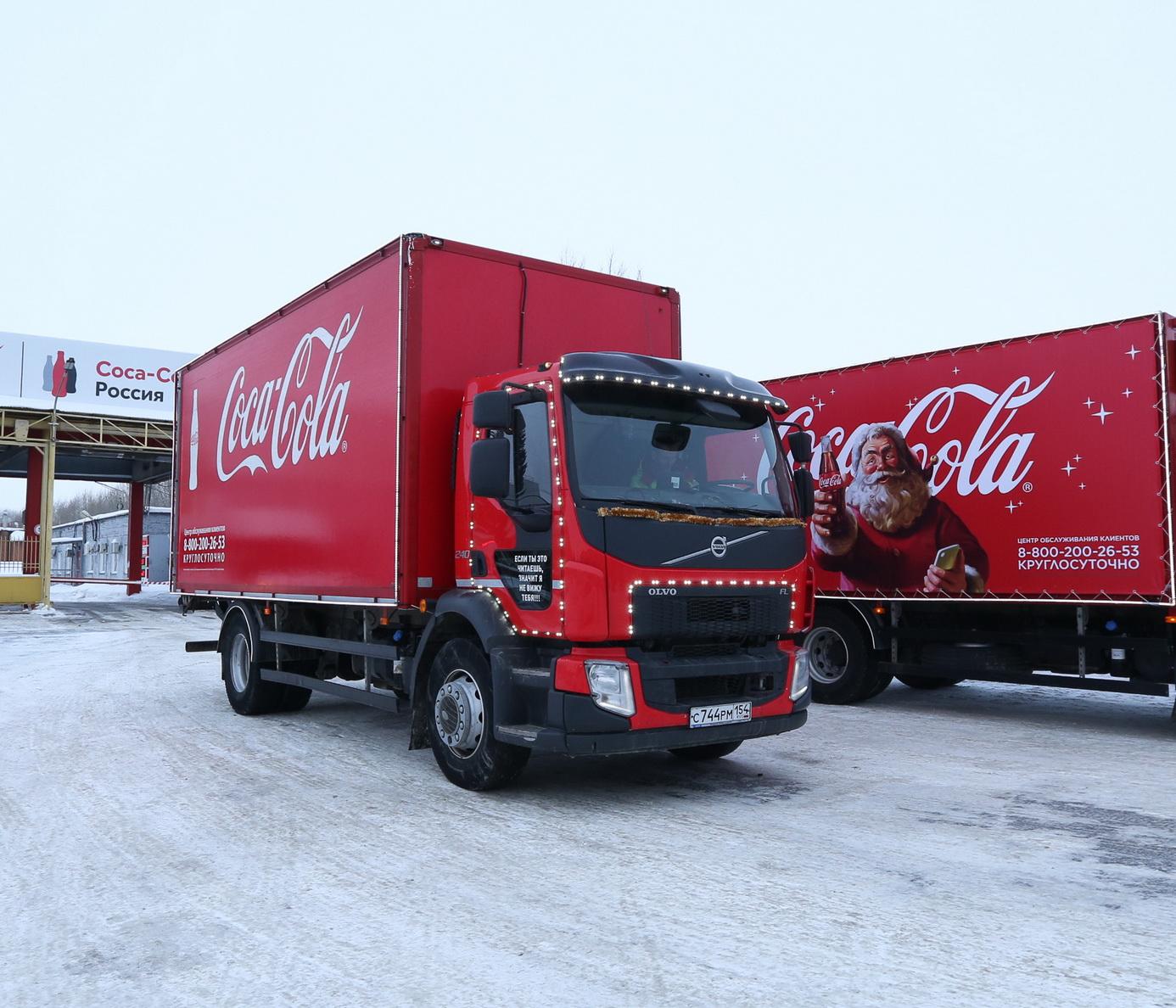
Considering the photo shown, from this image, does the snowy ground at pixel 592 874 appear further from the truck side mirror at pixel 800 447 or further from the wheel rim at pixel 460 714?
the truck side mirror at pixel 800 447

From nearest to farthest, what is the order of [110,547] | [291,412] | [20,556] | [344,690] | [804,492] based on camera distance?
[804,492] < [344,690] < [291,412] < [20,556] < [110,547]

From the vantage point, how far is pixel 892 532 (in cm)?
1061

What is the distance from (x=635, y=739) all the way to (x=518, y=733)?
28.0 inches

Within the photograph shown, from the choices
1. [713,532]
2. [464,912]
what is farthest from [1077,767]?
[464,912]

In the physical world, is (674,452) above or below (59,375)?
below

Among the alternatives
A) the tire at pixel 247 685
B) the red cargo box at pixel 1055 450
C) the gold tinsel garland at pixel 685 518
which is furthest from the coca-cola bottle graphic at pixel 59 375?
the gold tinsel garland at pixel 685 518

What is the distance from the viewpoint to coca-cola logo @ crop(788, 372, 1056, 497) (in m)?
9.49

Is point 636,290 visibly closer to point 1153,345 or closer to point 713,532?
point 713,532

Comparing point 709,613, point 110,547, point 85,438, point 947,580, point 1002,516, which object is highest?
point 85,438

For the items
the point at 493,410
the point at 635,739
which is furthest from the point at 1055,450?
the point at 493,410

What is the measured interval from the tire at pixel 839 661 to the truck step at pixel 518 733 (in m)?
5.50

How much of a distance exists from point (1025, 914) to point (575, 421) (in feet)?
11.6

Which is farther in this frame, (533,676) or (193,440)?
(193,440)

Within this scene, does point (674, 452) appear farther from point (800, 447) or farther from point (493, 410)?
point (800, 447)
